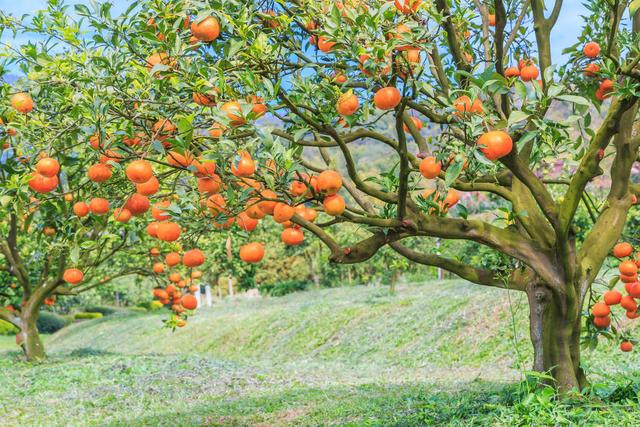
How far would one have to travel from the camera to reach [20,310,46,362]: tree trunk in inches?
491

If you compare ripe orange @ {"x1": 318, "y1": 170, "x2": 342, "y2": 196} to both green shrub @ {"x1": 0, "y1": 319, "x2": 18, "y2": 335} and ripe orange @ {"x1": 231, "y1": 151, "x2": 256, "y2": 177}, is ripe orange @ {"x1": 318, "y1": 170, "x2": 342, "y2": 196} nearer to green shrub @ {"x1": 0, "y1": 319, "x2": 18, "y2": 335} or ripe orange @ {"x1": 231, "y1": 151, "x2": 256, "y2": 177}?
ripe orange @ {"x1": 231, "y1": 151, "x2": 256, "y2": 177}

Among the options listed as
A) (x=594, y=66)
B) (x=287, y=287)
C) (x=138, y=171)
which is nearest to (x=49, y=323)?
(x=287, y=287)

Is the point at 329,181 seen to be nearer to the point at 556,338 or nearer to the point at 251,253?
the point at 251,253

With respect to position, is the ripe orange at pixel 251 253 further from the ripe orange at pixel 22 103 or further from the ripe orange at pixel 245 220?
the ripe orange at pixel 22 103

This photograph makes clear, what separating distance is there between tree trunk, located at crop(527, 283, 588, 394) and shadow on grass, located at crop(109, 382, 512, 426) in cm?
46

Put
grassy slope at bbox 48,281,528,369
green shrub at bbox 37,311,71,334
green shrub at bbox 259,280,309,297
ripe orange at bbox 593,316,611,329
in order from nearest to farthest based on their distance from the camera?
1. ripe orange at bbox 593,316,611,329
2. grassy slope at bbox 48,281,528,369
3. green shrub at bbox 259,280,309,297
4. green shrub at bbox 37,311,71,334

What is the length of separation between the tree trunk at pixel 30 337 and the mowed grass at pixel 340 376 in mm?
369

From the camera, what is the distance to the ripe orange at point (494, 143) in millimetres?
3006

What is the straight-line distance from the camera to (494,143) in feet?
9.85

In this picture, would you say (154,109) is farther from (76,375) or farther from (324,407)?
(76,375)

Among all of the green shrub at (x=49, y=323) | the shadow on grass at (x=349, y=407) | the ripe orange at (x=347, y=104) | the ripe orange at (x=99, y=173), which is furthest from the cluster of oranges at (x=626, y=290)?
the green shrub at (x=49, y=323)

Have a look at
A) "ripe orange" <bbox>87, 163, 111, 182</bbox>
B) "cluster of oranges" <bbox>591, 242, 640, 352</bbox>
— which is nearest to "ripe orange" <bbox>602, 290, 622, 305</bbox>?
"cluster of oranges" <bbox>591, 242, 640, 352</bbox>

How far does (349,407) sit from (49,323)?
1342 inches

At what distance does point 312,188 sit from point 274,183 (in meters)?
0.24
